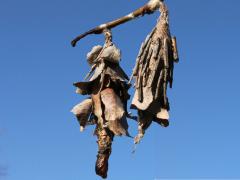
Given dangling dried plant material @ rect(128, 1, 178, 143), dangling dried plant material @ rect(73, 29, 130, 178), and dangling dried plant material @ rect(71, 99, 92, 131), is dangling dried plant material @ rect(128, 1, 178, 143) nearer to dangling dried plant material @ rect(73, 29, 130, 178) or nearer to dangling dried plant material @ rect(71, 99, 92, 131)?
dangling dried plant material @ rect(73, 29, 130, 178)

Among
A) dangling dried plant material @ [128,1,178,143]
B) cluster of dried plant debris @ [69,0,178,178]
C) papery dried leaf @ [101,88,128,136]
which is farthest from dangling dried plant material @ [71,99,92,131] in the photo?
dangling dried plant material @ [128,1,178,143]

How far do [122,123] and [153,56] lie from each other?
737 millimetres

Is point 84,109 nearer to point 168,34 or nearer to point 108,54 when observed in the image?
point 108,54

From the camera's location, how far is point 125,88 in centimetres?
580

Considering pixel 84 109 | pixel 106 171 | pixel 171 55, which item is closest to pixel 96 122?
pixel 84 109

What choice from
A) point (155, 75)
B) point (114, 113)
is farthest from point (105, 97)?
point (155, 75)

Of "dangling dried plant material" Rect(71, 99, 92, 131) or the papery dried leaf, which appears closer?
the papery dried leaf

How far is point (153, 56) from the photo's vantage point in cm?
A: 562

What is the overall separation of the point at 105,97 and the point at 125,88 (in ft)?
0.80

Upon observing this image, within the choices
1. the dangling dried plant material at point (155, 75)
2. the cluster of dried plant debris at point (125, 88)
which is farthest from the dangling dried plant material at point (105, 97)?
the dangling dried plant material at point (155, 75)

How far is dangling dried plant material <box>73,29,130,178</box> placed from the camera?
217 inches

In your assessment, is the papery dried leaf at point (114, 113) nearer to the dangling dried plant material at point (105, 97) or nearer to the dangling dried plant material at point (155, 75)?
the dangling dried plant material at point (105, 97)

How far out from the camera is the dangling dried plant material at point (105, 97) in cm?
552

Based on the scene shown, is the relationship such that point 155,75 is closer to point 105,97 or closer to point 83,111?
point 105,97
